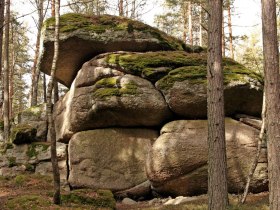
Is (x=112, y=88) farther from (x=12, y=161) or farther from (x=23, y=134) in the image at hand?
(x=12, y=161)

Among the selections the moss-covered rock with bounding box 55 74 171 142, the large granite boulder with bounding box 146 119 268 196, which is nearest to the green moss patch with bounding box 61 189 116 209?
the large granite boulder with bounding box 146 119 268 196

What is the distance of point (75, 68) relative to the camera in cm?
1642

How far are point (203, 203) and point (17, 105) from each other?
3410 centimetres

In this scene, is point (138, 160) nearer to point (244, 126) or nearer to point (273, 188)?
point (244, 126)

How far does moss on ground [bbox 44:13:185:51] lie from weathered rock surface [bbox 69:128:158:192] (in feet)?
15.9

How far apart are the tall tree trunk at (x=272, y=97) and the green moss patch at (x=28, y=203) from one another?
6306mm

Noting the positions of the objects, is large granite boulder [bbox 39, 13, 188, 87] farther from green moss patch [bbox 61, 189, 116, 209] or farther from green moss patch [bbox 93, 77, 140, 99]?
green moss patch [bbox 61, 189, 116, 209]

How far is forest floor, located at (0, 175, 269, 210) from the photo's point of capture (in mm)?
9500

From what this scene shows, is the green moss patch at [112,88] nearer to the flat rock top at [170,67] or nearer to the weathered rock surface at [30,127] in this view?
the flat rock top at [170,67]

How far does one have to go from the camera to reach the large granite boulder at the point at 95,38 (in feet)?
48.3

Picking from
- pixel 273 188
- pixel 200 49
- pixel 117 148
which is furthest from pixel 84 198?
pixel 200 49

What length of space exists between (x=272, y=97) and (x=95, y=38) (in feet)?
30.9

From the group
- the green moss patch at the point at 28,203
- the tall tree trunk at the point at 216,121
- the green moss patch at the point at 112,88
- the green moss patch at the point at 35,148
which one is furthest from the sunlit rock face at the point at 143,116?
the tall tree trunk at the point at 216,121

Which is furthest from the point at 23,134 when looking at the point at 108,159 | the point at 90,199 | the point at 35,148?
the point at 90,199
